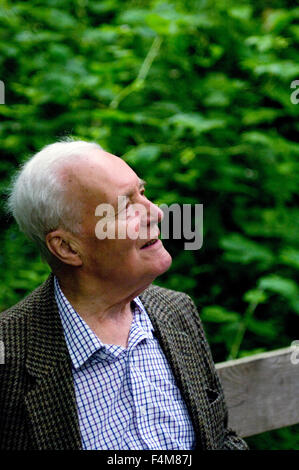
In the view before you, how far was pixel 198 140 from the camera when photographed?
10.7 ft

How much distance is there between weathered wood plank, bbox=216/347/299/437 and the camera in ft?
6.50

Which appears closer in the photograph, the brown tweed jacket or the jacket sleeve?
the brown tweed jacket

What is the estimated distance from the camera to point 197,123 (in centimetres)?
301

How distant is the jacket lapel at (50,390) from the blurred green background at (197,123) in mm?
1244

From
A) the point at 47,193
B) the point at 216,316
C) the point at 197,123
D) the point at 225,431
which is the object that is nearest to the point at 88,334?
the point at 47,193

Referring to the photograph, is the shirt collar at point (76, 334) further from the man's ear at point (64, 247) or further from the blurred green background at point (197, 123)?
the blurred green background at point (197, 123)

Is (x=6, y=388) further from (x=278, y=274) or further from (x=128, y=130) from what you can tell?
(x=128, y=130)

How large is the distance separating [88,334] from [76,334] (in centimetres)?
4

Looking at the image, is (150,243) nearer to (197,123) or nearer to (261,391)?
(261,391)

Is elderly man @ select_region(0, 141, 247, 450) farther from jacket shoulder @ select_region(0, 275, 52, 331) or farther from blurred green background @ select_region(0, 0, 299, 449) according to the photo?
blurred green background @ select_region(0, 0, 299, 449)

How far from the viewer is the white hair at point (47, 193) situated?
1.52 metres

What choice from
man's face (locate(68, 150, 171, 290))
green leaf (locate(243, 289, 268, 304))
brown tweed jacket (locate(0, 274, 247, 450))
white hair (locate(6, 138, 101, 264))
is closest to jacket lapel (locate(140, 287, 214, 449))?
brown tweed jacket (locate(0, 274, 247, 450))

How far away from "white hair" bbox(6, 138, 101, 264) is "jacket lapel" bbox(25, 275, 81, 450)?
8.1 inches

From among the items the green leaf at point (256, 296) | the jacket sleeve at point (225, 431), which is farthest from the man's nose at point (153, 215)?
the green leaf at point (256, 296)
